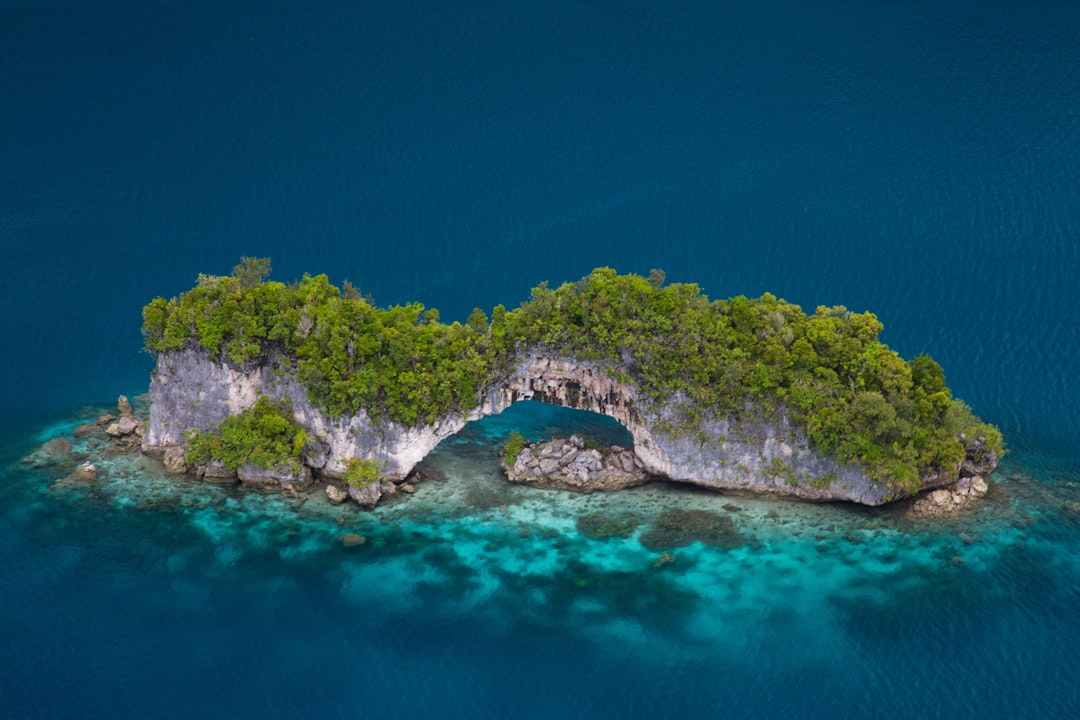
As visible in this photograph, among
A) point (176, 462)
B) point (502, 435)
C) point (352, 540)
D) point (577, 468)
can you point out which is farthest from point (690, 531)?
point (176, 462)

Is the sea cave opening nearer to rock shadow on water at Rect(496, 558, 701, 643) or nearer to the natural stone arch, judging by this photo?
the natural stone arch

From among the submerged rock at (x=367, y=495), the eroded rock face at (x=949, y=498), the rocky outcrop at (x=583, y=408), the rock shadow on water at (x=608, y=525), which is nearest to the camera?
the rock shadow on water at (x=608, y=525)

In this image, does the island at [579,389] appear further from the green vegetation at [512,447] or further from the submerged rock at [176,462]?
the submerged rock at [176,462]

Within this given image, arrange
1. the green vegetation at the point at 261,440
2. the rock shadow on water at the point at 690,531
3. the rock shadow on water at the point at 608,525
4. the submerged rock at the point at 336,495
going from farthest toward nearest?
the submerged rock at the point at 336,495 < the green vegetation at the point at 261,440 < the rock shadow on water at the point at 608,525 < the rock shadow on water at the point at 690,531

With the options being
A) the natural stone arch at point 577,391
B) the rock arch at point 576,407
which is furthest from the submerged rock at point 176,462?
the natural stone arch at point 577,391

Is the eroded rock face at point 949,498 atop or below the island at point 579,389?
below

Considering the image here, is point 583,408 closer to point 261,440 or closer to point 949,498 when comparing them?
point 261,440

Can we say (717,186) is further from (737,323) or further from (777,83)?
(737,323)
